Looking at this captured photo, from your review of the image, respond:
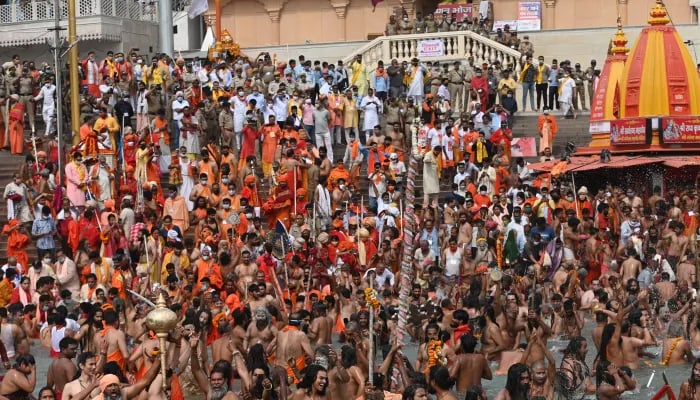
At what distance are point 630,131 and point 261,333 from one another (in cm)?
1236

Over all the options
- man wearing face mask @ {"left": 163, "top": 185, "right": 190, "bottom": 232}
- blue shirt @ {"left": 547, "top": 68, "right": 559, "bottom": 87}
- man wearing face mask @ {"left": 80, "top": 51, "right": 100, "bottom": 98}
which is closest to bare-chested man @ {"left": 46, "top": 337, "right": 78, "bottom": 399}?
man wearing face mask @ {"left": 163, "top": 185, "right": 190, "bottom": 232}

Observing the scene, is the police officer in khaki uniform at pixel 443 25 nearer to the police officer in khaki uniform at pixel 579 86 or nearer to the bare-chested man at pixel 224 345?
the police officer in khaki uniform at pixel 579 86

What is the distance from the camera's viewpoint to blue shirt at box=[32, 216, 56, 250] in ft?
84.5

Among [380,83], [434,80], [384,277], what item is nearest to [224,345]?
[384,277]

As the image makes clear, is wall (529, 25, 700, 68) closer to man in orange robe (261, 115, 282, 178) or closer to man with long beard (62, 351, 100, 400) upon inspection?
man in orange robe (261, 115, 282, 178)

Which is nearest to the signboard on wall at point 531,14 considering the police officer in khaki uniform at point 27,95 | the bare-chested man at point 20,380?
the police officer in khaki uniform at point 27,95

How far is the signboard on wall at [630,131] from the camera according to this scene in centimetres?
3005

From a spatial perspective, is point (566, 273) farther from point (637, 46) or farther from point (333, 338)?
point (637, 46)

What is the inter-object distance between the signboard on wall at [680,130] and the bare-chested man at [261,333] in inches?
481

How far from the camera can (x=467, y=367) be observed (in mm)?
17859

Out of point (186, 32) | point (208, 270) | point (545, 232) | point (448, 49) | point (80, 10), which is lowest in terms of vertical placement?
point (208, 270)

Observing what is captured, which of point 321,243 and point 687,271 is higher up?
point 321,243

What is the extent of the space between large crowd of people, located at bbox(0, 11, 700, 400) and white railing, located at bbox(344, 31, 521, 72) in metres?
1.89

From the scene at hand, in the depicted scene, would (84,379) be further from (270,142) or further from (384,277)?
(270,142)
